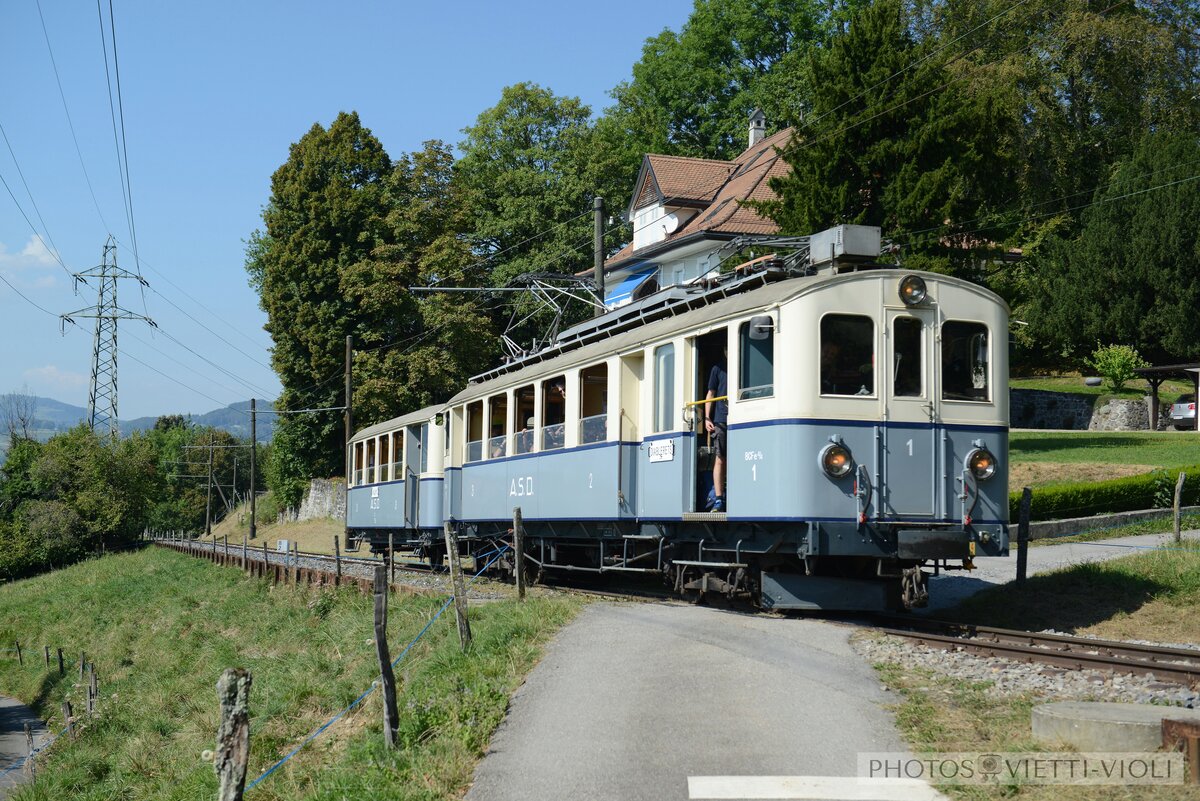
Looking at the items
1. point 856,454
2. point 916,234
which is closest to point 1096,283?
point 916,234

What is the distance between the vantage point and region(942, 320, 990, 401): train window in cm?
1247

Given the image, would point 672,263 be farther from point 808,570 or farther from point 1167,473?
point 808,570

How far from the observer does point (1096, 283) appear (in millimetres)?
42781

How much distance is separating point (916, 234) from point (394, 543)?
515 inches

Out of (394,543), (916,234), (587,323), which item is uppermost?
(916,234)

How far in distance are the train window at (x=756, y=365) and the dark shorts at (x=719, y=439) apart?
554 millimetres

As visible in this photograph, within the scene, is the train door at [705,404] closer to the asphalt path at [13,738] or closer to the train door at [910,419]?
the train door at [910,419]

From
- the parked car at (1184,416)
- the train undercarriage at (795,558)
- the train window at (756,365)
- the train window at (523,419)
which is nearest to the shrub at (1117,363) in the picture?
the parked car at (1184,416)

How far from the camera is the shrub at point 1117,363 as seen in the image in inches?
1624

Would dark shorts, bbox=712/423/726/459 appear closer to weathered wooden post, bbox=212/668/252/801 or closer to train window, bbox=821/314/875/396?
train window, bbox=821/314/875/396

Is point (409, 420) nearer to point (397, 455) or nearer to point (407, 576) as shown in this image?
point (397, 455)

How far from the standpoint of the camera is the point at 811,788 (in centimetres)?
680

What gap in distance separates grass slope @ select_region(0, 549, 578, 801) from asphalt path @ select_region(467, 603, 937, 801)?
365 millimetres

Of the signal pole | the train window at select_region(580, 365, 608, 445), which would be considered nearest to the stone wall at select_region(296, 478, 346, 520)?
the signal pole
